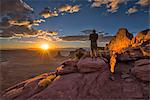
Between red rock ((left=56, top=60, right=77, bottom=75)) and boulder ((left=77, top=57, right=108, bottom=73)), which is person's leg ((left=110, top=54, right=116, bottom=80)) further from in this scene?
red rock ((left=56, top=60, right=77, bottom=75))

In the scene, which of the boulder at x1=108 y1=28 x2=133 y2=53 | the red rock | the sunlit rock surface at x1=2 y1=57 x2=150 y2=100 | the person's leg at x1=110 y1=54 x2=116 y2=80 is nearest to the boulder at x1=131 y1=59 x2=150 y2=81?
the sunlit rock surface at x1=2 y1=57 x2=150 y2=100

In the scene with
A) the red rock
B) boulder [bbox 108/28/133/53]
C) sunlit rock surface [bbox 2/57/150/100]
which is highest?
boulder [bbox 108/28/133/53]

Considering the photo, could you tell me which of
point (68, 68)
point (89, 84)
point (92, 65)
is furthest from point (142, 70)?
point (68, 68)

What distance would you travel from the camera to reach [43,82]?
20.0 meters

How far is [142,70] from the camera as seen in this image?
1827cm

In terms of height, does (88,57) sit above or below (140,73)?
above

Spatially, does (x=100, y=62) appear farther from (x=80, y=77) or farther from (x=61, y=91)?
(x=61, y=91)

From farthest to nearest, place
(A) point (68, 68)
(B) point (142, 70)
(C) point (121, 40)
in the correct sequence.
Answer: (C) point (121, 40) < (A) point (68, 68) < (B) point (142, 70)

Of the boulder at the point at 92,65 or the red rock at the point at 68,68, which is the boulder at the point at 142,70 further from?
the red rock at the point at 68,68

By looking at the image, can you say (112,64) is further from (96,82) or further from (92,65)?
(96,82)

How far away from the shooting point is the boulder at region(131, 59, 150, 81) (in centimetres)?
1794

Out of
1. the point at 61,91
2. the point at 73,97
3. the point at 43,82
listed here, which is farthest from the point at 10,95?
the point at 73,97

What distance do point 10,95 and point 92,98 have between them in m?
8.52

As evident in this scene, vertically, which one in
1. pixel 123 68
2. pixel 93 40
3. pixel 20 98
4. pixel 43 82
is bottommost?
pixel 20 98
